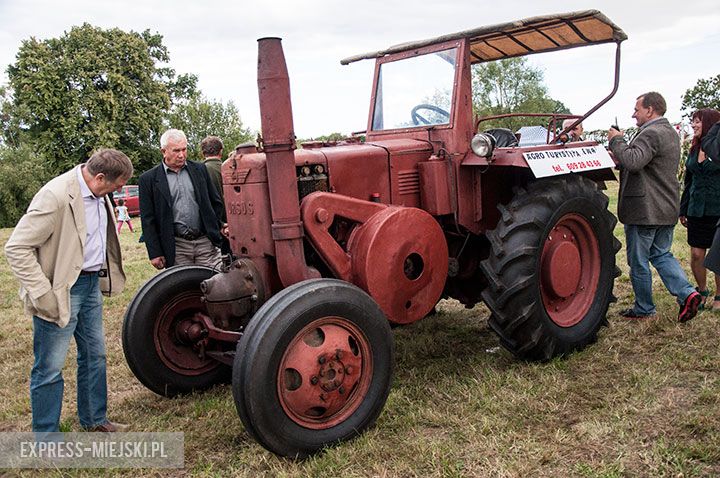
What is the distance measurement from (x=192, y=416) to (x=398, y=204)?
2000mm

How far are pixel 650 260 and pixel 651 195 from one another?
606 millimetres

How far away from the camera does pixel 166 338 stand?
4496 millimetres

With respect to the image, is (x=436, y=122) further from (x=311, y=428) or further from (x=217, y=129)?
(x=217, y=129)

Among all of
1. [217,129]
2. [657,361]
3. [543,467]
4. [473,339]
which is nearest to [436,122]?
[473,339]

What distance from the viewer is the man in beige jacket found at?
3434mm

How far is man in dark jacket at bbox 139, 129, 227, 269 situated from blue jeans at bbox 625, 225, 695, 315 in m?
3.45

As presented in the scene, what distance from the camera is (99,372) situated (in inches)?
156

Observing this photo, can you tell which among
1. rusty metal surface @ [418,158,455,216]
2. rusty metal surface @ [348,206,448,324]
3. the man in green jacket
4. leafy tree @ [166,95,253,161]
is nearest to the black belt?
the man in green jacket

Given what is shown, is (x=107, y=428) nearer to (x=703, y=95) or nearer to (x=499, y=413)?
(x=499, y=413)

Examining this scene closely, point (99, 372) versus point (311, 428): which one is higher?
point (99, 372)

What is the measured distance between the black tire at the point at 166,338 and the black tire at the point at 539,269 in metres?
2.03

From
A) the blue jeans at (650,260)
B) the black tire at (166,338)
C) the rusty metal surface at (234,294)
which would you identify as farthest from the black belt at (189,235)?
the blue jeans at (650,260)

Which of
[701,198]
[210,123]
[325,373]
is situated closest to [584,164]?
[701,198]

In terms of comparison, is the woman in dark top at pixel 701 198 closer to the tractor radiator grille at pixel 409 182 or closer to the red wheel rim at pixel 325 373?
the tractor radiator grille at pixel 409 182
